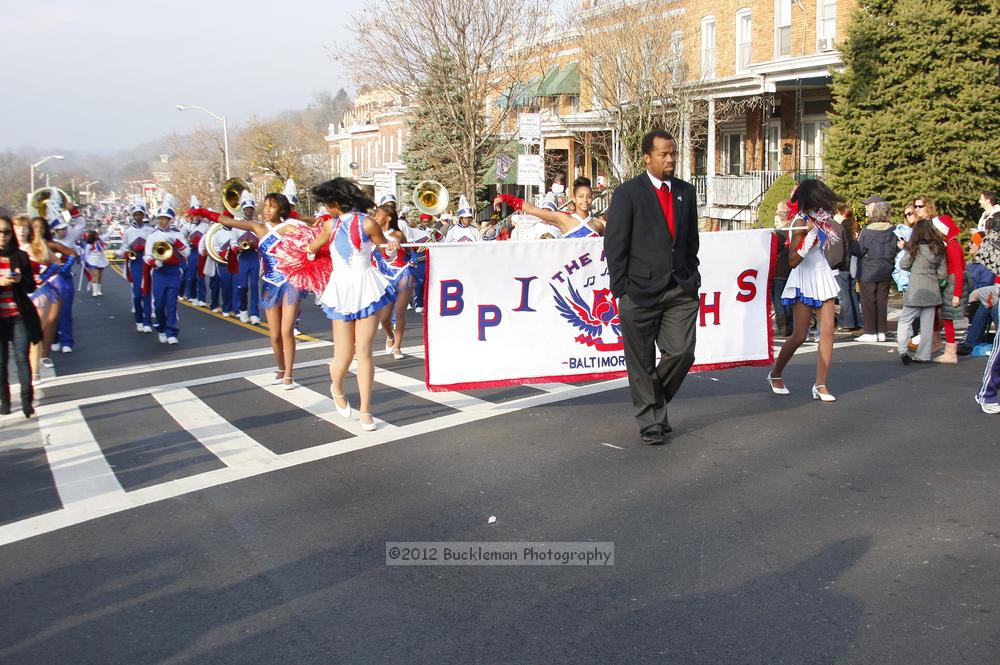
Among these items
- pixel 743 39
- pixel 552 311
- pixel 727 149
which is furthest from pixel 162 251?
pixel 727 149

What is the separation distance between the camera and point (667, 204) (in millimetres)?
7379

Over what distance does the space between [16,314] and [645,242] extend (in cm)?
559

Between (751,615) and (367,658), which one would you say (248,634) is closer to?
(367,658)

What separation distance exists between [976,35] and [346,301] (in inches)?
634

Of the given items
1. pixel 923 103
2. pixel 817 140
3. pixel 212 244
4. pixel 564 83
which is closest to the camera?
pixel 212 244

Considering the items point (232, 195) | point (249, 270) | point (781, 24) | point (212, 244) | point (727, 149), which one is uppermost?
point (781, 24)

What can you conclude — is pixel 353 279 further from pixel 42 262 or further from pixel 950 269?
pixel 950 269

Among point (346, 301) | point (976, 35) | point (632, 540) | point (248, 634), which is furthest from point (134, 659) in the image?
point (976, 35)

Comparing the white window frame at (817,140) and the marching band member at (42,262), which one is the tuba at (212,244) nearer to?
the marching band member at (42,262)

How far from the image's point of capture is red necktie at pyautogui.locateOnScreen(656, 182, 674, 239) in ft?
24.1

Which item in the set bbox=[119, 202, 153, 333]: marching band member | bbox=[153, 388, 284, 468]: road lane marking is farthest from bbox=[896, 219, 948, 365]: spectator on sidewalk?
bbox=[119, 202, 153, 333]: marching band member

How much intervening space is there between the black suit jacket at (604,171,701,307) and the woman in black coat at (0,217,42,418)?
204 inches

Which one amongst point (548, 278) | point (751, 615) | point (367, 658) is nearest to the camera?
point (367, 658)

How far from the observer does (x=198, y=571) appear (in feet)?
16.9
